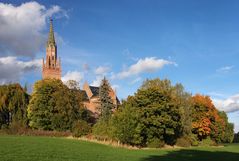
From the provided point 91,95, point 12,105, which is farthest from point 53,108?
point 91,95

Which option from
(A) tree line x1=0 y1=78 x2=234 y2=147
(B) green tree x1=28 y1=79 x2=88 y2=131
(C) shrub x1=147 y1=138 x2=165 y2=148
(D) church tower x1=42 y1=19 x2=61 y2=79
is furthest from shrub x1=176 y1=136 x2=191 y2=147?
(D) church tower x1=42 y1=19 x2=61 y2=79

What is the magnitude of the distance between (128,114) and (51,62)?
84.4 metres

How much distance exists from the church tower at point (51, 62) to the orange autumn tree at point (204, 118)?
62979 millimetres

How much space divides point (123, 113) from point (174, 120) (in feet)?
36.7

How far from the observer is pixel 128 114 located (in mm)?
46719

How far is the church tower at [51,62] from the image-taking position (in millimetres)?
124562

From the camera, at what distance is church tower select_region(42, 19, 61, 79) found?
124562mm

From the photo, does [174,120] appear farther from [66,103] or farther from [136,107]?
[66,103]

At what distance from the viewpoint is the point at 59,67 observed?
128 meters

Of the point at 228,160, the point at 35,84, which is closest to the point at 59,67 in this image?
the point at 35,84

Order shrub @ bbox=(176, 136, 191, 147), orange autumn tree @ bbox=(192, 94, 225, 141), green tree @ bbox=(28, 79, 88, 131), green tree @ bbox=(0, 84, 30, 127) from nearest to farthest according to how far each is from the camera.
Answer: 1. shrub @ bbox=(176, 136, 191, 147)
2. green tree @ bbox=(28, 79, 88, 131)
3. green tree @ bbox=(0, 84, 30, 127)
4. orange autumn tree @ bbox=(192, 94, 225, 141)

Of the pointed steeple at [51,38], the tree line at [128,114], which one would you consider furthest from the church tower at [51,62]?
the tree line at [128,114]

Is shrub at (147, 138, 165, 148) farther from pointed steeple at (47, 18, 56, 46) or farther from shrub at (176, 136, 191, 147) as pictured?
pointed steeple at (47, 18, 56, 46)

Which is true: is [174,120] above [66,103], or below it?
below
